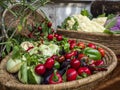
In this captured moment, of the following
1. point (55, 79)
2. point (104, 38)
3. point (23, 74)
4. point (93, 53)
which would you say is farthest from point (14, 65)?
point (104, 38)

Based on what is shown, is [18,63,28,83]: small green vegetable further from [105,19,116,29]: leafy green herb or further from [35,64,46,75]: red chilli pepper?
[105,19,116,29]: leafy green herb

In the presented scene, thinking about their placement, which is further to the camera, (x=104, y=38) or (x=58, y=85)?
(x=104, y=38)

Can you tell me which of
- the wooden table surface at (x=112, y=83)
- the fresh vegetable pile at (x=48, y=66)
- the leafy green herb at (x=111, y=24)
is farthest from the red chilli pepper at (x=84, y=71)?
the leafy green herb at (x=111, y=24)

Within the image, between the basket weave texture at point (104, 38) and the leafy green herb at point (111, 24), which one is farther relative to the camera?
the leafy green herb at point (111, 24)

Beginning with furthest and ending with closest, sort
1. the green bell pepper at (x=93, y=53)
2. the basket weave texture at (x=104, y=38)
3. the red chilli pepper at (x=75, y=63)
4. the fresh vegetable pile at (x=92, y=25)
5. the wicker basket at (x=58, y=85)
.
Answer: the fresh vegetable pile at (x=92, y=25) < the basket weave texture at (x=104, y=38) < the green bell pepper at (x=93, y=53) < the red chilli pepper at (x=75, y=63) < the wicker basket at (x=58, y=85)

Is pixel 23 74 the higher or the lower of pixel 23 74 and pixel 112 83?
the higher

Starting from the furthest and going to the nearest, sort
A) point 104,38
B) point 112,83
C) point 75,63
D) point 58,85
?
point 104,38 → point 112,83 → point 75,63 → point 58,85

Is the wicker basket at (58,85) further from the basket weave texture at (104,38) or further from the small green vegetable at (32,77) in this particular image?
the basket weave texture at (104,38)

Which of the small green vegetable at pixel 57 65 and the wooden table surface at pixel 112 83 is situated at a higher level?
the small green vegetable at pixel 57 65

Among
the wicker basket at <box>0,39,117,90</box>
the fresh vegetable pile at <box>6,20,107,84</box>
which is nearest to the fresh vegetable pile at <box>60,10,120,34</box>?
the fresh vegetable pile at <box>6,20,107,84</box>

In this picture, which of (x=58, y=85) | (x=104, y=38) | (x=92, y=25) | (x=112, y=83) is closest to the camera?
(x=58, y=85)

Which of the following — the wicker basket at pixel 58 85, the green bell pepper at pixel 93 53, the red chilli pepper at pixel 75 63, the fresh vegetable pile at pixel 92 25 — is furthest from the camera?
the fresh vegetable pile at pixel 92 25

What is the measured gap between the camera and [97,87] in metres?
1.07

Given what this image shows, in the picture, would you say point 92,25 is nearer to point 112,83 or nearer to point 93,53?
point 93,53
